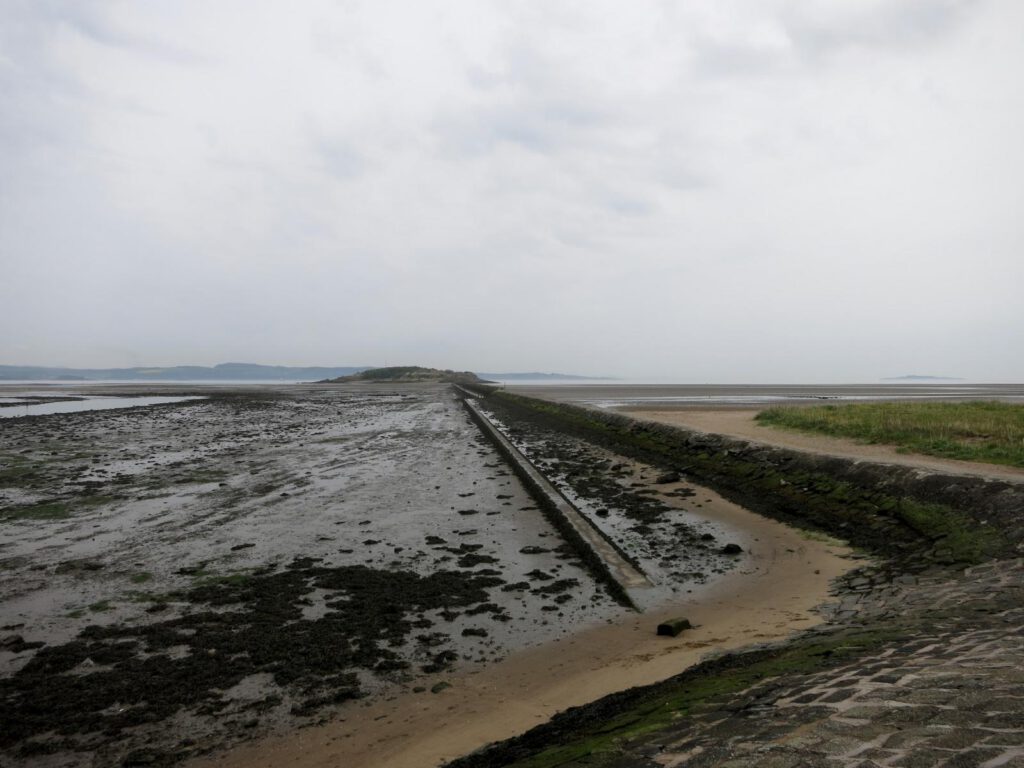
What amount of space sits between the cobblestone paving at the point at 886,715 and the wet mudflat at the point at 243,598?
103 inches

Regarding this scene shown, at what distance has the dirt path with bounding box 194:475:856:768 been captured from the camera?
13.6ft

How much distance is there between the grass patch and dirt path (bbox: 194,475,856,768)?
8.93 meters

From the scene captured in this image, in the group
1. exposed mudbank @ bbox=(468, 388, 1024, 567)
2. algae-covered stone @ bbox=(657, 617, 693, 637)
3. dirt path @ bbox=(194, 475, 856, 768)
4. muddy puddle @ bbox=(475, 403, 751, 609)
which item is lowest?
muddy puddle @ bbox=(475, 403, 751, 609)

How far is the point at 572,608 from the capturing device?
698cm

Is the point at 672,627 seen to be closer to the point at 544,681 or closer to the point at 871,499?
the point at 544,681

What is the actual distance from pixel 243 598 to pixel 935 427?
1999 cm

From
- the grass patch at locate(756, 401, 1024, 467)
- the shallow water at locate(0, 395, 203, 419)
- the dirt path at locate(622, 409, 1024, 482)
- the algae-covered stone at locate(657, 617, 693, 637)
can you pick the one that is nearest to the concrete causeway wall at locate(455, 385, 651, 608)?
the algae-covered stone at locate(657, 617, 693, 637)

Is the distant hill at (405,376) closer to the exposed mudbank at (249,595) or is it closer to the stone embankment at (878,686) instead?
the exposed mudbank at (249,595)

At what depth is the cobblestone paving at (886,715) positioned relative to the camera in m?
2.98

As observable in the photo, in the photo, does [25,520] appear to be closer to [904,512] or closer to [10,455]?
[10,455]

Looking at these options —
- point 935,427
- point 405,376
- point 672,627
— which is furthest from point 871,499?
point 405,376

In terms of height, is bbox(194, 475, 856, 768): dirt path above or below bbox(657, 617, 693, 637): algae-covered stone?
below

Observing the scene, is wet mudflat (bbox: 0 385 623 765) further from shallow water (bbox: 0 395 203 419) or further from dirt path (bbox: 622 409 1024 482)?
shallow water (bbox: 0 395 203 419)

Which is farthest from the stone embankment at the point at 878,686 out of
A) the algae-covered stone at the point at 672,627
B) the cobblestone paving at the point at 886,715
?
the algae-covered stone at the point at 672,627
